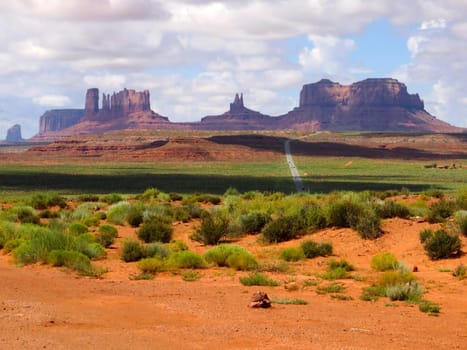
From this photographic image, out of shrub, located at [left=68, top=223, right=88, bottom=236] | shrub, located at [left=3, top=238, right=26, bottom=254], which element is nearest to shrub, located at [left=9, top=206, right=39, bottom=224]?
shrub, located at [left=68, top=223, right=88, bottom=236]

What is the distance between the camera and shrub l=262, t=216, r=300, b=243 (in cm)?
2445

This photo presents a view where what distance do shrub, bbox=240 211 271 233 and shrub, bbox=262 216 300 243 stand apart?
1.65 metres

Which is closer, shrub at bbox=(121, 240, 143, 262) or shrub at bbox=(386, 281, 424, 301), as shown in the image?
shrub at bbox=(386, 281, 424, 301)

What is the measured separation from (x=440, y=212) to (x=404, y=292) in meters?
11.7

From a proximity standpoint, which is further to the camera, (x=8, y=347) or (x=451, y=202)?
(x=451, y=202)

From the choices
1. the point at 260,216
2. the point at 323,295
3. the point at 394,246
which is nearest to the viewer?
the point at 323,295

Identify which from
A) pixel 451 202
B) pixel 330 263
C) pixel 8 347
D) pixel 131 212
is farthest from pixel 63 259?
pixel 451 202

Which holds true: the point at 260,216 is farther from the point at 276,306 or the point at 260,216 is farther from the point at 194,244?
the point at 276,306

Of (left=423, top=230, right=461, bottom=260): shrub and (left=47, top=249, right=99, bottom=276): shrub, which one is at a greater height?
(left=423, top=230, right=461, bottom=260): shrub

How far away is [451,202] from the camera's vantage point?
90.1 ft

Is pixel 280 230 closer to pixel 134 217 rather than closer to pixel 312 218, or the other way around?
pixel 312 218

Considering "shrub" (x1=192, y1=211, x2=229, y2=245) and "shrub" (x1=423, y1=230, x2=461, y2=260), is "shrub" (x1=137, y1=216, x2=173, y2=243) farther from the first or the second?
"shrub" (x1=423, y1=230, x2=461, y2=260)

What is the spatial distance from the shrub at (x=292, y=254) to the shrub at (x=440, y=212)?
20.9ft

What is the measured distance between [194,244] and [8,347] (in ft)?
49.1
